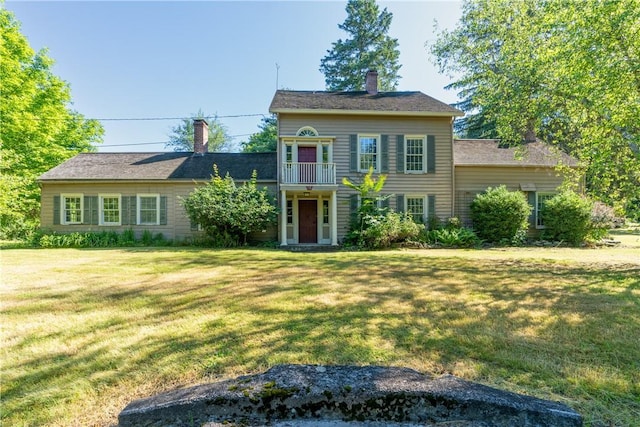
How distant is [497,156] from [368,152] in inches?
269

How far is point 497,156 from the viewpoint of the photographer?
1582 cm

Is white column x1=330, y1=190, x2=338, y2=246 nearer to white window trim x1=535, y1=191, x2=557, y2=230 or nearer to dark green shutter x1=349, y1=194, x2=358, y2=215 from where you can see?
dark green shutter x1=349, y1=194, x2=358, y2=215

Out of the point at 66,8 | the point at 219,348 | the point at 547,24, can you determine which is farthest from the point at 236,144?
the point at 219,348

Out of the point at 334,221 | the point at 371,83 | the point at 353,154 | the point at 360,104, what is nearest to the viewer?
the point at 334,221

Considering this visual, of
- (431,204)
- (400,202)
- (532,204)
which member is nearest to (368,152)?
(400,202)

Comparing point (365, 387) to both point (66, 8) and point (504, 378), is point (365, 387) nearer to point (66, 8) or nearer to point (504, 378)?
point (504, 378)

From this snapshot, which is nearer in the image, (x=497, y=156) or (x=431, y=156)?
(x=431, y=156)

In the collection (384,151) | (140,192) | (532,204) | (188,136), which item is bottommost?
(532,204)

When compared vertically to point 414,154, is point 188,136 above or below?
above

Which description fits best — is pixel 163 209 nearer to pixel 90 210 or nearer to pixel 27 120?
pixel 90 210

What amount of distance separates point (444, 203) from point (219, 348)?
1392cm

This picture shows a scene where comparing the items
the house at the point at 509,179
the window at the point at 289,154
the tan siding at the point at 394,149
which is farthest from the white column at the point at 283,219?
the house at the point at 509,179

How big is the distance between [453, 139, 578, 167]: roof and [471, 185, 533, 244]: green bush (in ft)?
6.24

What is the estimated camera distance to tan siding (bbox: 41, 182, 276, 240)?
48.0 feet
